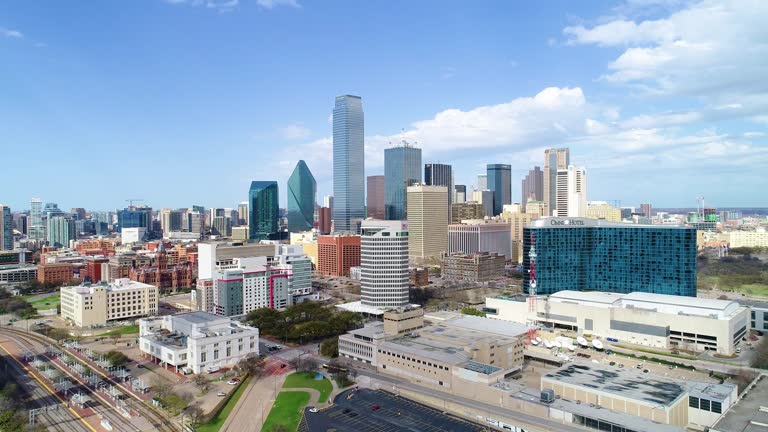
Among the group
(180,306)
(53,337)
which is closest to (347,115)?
(180,306)

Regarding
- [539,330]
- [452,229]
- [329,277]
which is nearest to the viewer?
[539,330]

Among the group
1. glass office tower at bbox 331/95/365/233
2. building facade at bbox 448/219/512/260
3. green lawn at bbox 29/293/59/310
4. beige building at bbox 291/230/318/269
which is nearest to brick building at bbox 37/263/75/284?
green lawn at bbox 29/293/59/310

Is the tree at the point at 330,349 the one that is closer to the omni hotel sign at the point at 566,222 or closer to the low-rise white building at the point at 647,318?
the low-rise white building at the point at 647,318

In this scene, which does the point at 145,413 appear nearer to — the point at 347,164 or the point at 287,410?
the point at 287,410

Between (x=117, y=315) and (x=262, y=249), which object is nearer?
(x=117, y=315)

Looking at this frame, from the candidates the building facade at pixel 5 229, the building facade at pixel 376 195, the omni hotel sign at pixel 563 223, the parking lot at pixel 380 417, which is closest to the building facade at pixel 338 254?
the omni hotel sign at pixel 563 223

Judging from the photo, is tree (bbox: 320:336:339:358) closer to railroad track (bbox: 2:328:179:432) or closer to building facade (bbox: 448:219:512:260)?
railroad track (bbox: 2:328:179:432)

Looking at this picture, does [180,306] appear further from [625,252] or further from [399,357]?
[625,252]

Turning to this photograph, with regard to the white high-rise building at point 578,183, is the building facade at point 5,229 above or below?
below
